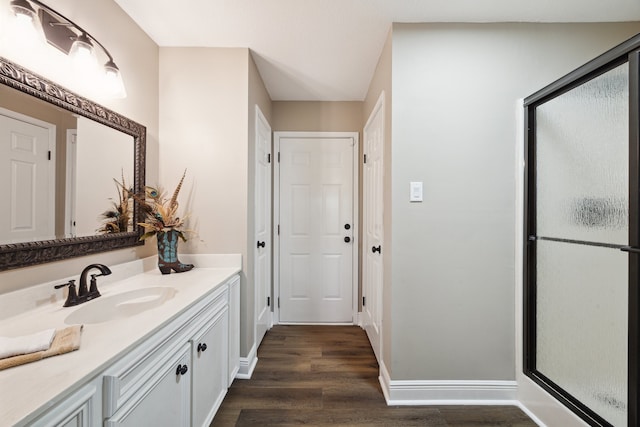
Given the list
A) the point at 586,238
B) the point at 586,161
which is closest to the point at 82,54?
the point at 586,161

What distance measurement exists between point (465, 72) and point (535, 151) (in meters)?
0.65

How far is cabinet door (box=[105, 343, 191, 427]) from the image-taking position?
35.5 inches

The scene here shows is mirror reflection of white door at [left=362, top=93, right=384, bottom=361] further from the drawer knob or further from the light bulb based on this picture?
the light bulb

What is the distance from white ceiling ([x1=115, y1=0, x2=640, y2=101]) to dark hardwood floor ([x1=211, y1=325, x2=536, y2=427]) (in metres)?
2.41

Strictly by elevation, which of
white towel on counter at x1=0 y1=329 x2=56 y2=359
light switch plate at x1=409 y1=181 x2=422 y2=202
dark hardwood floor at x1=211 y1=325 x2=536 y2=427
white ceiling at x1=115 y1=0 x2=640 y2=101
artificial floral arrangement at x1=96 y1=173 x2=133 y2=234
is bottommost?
dark hardwood floor at x1=211 y1=325 x2=536 y2=427

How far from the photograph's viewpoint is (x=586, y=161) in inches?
55.4

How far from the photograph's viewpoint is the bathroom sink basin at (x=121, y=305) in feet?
4.00

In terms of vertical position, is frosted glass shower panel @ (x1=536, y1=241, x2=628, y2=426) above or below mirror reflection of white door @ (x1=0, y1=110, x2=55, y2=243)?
below

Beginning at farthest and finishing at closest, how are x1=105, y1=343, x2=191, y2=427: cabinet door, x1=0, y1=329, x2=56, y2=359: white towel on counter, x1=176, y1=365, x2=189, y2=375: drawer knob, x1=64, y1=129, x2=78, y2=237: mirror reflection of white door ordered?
x1=64, y1=129, x2=78, y2=237: mirror reflection of white door, x1=176, y1=365, x2=189, y2=375: drawer knob, x1=105, y1=343, x2=191, y2=427: cabinet door, x1=0, y1=329, x2=56, y2=359: white towel on counter

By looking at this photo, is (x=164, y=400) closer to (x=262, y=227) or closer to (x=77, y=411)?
(x=77, y=411)

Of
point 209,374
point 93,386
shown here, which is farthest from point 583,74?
point 209,374

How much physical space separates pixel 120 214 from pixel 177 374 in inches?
40.1

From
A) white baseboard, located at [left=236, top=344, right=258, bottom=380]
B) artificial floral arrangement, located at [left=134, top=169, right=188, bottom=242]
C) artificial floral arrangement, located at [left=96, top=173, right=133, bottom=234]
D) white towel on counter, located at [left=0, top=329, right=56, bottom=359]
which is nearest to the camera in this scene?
white towel on counter, located at [left=0, top=329, right=56, bottom=359]

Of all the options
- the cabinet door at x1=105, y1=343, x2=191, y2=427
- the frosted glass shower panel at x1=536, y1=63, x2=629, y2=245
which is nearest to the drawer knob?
the cabinet door at x1=105, y1=343, x2=191, y2=427
